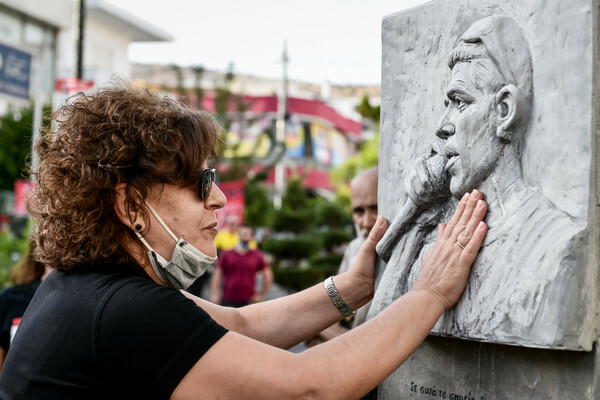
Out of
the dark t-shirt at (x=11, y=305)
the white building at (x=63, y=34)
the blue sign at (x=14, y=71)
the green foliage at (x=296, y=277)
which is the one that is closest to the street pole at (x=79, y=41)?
the blue sign at (x=14, y=71)

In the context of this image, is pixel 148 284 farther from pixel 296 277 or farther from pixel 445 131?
pixel 296 277

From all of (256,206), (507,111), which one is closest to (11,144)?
(256,206)

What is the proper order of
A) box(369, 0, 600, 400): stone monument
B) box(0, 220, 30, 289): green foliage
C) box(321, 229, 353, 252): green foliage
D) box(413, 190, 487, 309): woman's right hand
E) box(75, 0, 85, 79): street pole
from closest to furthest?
box(369, 0, 600, 400): stone monument → box(413, 190, 487, 309): woman's right hand → box(75, 0, 85, 79): street pole → box(0, 220, 30, 289): green foliage → box(321, 229, 353, 252): green foliage

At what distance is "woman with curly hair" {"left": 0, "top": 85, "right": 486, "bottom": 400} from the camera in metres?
1.76

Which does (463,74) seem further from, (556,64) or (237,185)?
(237,185)

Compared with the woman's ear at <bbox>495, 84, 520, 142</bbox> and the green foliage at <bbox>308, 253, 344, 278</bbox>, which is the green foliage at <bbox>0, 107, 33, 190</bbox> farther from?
the woman's ear at <bbox>495, 84, 520, 142</bbox>

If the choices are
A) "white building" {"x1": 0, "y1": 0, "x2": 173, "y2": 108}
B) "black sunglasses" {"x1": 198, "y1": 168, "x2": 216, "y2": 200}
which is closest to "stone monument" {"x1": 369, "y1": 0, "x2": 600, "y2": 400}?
"black sunglasses" {"x1": 198, "y1": 168, "x2": 216, "y2": 200}

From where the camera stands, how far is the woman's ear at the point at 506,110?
2.03 meters

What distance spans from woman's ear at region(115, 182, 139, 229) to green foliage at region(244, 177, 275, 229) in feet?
55.5

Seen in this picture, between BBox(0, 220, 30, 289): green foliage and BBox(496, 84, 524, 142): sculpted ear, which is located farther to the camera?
BBox(0, 220, 30, 289): green foliage

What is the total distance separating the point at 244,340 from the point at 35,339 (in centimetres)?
60

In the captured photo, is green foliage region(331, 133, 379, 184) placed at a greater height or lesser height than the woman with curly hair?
greater

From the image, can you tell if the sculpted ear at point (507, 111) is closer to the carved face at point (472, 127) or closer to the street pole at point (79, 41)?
the carved face at point (472, 127)

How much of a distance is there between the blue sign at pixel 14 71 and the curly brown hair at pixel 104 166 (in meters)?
7.06
